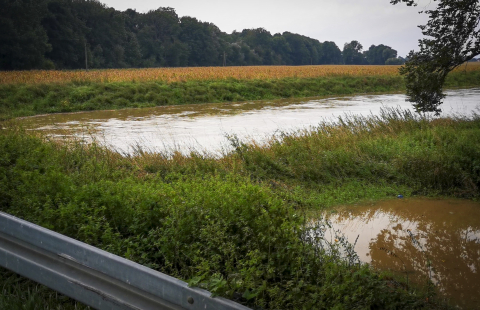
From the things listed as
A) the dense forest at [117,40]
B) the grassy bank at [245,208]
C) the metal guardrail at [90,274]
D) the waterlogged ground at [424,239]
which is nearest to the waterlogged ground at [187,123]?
the grassy bank at [245,208]

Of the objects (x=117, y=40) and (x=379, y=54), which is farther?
(x=379, y=54)

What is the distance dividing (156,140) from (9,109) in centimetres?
1343

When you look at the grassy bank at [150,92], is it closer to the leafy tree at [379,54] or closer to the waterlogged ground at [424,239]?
the waterlogged ground at [424,239]

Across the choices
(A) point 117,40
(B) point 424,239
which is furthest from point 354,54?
(B) point 424,239

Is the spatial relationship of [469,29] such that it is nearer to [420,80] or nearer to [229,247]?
[420,80]

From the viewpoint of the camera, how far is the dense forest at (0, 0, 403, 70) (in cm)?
4372

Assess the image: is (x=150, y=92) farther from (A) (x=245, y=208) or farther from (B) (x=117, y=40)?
(B) (x=117, y=40)

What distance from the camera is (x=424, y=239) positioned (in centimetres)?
672

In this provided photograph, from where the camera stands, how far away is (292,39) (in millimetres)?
128125

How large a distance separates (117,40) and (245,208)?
67676mm

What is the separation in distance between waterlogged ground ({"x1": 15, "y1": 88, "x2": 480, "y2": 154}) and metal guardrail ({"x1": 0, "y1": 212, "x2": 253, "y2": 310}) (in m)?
9.38

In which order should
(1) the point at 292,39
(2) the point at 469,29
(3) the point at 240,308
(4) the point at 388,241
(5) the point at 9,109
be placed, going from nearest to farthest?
(3) the point at 240,308 → (4) the point at 388,241 → (2) the point at 469,29 → (5) the point at 9,109 → (1) the point at 292,39

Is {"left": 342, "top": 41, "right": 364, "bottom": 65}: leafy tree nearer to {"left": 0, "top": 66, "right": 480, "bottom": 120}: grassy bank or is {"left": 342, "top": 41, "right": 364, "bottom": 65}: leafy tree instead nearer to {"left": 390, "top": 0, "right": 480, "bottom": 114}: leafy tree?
{"left": 0, "top": 66, "right": 480, "bottom": 120}: grassy bank

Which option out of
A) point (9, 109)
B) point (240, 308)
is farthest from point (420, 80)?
point (9, 109)
